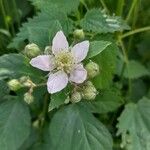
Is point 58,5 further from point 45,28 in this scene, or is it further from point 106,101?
point 106,101

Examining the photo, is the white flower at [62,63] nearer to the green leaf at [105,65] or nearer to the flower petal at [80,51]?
the flower petal at [80,51]

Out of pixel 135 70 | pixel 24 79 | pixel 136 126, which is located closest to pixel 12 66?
pixel 24 79

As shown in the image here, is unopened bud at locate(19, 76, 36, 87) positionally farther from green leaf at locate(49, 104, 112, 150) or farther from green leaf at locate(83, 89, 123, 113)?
green leaf at locate(83, 89, 123, 113)

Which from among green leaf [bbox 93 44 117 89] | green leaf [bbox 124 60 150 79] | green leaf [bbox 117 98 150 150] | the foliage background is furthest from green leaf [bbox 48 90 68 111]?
green leaf [bbox 124 60 150 79]

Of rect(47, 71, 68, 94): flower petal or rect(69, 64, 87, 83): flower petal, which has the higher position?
rect(69, 64, 87, 83): flower petal

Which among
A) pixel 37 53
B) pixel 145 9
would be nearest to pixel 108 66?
pixel 37 53

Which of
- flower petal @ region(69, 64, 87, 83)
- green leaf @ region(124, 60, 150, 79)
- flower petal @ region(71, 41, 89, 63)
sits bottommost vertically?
green leaf @ region(124, 60, 150, 79)
